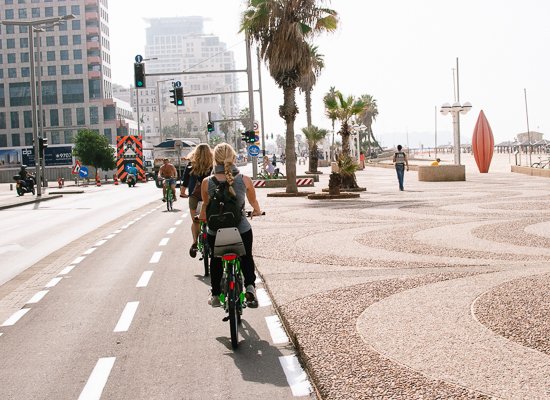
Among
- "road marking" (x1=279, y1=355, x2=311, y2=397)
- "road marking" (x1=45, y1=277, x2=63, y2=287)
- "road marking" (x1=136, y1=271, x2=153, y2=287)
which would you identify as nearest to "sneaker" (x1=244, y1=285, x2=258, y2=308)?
"road marking" (x1=279, y1=355, x2=311, y2=397)

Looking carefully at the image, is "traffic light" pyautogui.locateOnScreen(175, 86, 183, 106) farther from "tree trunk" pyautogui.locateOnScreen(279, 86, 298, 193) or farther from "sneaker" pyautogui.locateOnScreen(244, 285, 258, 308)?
"sneaker" pyautogui.locateOnScreen(244, 285, 258, 308)

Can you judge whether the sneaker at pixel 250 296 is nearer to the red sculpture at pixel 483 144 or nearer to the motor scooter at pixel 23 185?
the motor scooter at pixel 23 185

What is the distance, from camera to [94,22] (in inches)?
4685

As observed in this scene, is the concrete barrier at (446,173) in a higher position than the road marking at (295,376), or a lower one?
higher

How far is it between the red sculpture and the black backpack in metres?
46.1

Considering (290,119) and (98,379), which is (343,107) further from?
(98,379)

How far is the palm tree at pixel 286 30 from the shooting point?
28484 millimetres

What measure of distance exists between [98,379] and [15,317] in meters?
2.91

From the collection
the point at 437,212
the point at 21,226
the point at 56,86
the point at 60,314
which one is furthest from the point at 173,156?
the point at 56,86

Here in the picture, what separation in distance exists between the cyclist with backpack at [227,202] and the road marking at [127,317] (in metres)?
0.94

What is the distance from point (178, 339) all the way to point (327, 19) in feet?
77.0

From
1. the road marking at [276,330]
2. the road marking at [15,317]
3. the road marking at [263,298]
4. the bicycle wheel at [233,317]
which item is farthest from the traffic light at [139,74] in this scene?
the bicycle wheel at [233,317]

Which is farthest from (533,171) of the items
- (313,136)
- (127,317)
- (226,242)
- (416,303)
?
(226,242)

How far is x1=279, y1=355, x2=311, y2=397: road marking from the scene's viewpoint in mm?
5318
